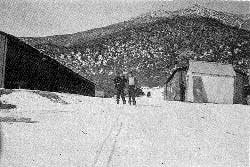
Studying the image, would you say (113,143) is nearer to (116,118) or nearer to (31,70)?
(116,118)

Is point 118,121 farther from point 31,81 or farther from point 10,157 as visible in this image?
point 31,81

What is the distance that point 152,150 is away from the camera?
6992 millimetres

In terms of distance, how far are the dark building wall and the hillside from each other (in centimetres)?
3581

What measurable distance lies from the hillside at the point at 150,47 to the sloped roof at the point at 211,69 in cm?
3225

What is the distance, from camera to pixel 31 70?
69.0ft

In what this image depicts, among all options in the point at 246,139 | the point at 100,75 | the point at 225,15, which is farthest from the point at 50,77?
the point at 225,15

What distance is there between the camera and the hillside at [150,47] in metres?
72.6

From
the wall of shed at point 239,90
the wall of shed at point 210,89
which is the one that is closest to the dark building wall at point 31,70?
the wall of shed at point 210,89

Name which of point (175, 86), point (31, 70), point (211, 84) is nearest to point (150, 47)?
point (175, 86)

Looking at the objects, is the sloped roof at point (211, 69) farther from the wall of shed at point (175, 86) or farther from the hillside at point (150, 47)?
the hillside at point (150, 47)

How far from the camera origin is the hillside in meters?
72.6

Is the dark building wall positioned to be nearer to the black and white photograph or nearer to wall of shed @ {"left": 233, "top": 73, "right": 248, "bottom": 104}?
the black and white photograph

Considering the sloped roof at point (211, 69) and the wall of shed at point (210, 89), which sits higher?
the sloped roof at point (211, 69)

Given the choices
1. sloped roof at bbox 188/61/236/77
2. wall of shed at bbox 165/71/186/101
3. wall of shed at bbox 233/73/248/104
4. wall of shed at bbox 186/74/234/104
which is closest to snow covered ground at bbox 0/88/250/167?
wall of shed at bbox 186/74/234/104
